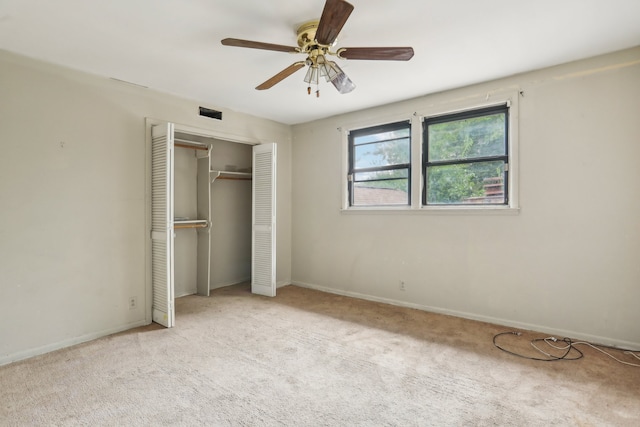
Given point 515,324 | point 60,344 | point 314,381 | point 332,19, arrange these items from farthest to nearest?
1. point 515,324
2. point 60,344
3. point 314,381
4. point 332,19

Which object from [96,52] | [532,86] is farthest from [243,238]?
[532,86]

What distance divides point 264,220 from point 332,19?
121 inches

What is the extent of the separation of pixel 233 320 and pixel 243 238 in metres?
1.96

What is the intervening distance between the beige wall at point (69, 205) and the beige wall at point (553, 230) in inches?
113

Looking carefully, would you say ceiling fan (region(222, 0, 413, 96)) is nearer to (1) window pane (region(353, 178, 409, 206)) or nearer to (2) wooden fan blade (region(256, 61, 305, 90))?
(2) wooden fan blade (region(256, 61, 305, 90))

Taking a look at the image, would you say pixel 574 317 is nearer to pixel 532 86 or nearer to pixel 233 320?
pixel 532 86

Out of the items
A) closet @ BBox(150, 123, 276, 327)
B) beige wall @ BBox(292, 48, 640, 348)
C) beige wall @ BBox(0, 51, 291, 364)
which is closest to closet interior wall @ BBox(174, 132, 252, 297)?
closet @ BBox(150, 123, 276, 327)

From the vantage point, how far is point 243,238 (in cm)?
532

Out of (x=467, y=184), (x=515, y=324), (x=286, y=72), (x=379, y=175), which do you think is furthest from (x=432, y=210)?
(x=286, y=72)

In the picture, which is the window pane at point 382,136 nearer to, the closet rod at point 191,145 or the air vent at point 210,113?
the air vent at point 210,113

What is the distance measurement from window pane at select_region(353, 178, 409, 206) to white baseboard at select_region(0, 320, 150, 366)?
9.73ft

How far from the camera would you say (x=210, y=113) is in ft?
13.5

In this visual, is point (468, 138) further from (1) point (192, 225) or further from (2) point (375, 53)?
(1) point (192, 225)

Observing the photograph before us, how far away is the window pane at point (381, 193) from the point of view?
4.10m
